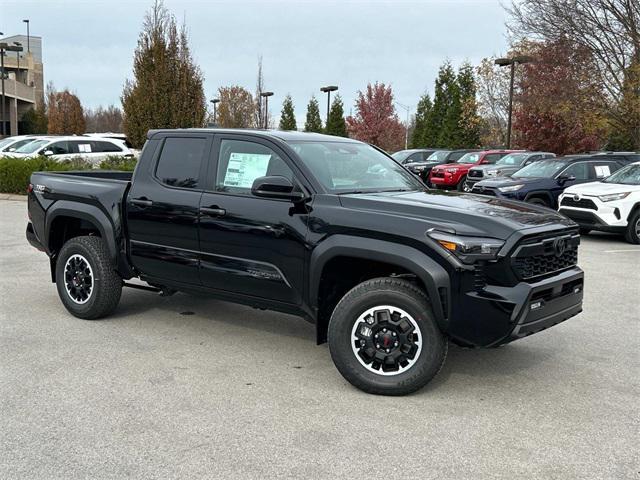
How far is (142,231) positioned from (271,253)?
56.0 inches

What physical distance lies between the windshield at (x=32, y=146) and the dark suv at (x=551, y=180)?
14186 millimetres

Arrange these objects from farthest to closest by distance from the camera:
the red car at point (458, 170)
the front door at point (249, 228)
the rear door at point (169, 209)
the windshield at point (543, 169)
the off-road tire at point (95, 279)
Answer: the red car at point (458, 170) → the windshield at point (543, 169) → the off-road tire at point (95, 279) → the rear door at point (169, 209) → the front door at point (249, 228)

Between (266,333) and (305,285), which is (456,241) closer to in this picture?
(305,285)

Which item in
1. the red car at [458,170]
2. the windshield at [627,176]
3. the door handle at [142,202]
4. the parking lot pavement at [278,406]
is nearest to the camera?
the parking lot pavement at [278,406]

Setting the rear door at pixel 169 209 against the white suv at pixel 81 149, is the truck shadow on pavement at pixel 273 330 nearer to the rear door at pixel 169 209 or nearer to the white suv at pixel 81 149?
the rear door at pixel 169 209

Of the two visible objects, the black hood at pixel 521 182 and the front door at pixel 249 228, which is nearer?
the front door at pixel 249 228

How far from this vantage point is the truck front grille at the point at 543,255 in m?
4.34

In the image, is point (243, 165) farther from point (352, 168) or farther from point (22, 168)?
point (22, 168)

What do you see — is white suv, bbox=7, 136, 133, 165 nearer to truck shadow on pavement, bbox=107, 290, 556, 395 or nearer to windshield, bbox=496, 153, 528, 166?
windshield, bbox=496, 153, 528, 166

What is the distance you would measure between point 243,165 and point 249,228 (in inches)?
23.0

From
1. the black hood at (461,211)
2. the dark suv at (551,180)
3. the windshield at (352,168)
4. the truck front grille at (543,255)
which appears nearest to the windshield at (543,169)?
→ the dark suv at (551,180)

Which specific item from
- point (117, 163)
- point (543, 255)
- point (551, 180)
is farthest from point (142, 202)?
point (117, 163)

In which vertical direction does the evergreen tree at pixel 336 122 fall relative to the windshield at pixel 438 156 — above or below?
above

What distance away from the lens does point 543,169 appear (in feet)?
51.4
